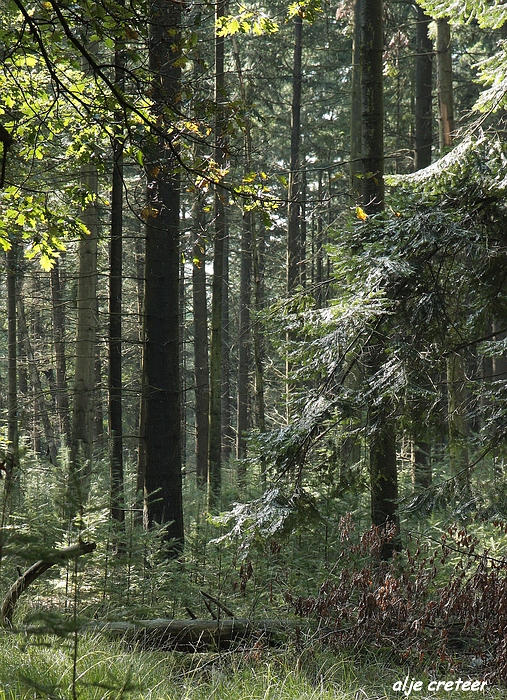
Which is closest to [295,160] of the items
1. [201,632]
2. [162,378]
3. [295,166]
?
[295,166]

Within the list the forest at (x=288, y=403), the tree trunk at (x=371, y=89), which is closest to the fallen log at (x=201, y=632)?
the forest at (x=288, y=403)

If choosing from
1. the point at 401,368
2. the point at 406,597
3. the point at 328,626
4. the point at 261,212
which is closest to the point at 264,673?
the point at 328,626

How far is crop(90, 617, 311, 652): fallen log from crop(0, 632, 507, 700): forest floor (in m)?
0.14

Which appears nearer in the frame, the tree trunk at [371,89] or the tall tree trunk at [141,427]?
the tree trunk at [371,89]

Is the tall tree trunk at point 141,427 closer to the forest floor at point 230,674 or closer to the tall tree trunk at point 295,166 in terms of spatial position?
the forest floor at point 230,674

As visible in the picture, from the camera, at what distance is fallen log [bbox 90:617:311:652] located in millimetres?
5262

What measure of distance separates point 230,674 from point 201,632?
2.49ft

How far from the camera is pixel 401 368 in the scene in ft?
18.0

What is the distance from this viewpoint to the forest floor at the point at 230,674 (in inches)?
149

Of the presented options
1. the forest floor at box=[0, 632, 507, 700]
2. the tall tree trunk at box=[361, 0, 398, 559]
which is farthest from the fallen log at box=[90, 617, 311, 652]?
the tall tree trunk at box=[361, 0, 398, 559]

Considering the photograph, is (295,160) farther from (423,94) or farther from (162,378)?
(162,378)

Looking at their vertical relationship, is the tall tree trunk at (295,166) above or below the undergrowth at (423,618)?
above

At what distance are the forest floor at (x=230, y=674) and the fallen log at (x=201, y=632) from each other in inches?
5.6

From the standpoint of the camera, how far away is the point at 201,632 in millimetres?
5359
